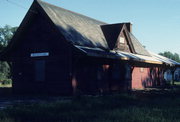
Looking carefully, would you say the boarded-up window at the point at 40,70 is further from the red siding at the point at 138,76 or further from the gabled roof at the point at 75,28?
the red siding at the point at 138,76

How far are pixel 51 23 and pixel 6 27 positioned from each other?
4580 cm

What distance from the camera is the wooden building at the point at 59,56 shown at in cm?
1505

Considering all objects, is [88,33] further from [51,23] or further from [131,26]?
[131,26]

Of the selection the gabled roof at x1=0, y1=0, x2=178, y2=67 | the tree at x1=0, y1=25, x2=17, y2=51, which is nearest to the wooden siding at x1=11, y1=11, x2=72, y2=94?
the gabled roof at x1=0, y1=0, x2=178, y2=67

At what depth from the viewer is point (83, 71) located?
16.1m

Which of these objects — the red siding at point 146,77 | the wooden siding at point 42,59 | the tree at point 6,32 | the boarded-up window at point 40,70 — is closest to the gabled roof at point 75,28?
the wooden siding at point 42,59

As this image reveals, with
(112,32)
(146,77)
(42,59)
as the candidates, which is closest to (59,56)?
(42,59)

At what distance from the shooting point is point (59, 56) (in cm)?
1535

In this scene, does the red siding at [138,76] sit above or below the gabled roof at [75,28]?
below

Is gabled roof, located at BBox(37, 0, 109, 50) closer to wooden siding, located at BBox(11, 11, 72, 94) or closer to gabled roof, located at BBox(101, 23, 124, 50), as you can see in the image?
gabled roof, located at BBox(101, 23, 124, 50)

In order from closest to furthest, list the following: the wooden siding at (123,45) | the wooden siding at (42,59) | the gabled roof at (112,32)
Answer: the wooden siding at (42,59), the gabled roof at (112,32), the wooden siding at (123,45)

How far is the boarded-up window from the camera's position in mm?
16344

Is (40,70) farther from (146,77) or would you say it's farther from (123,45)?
(146,77)

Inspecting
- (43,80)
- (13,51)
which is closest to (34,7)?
(13,51)
